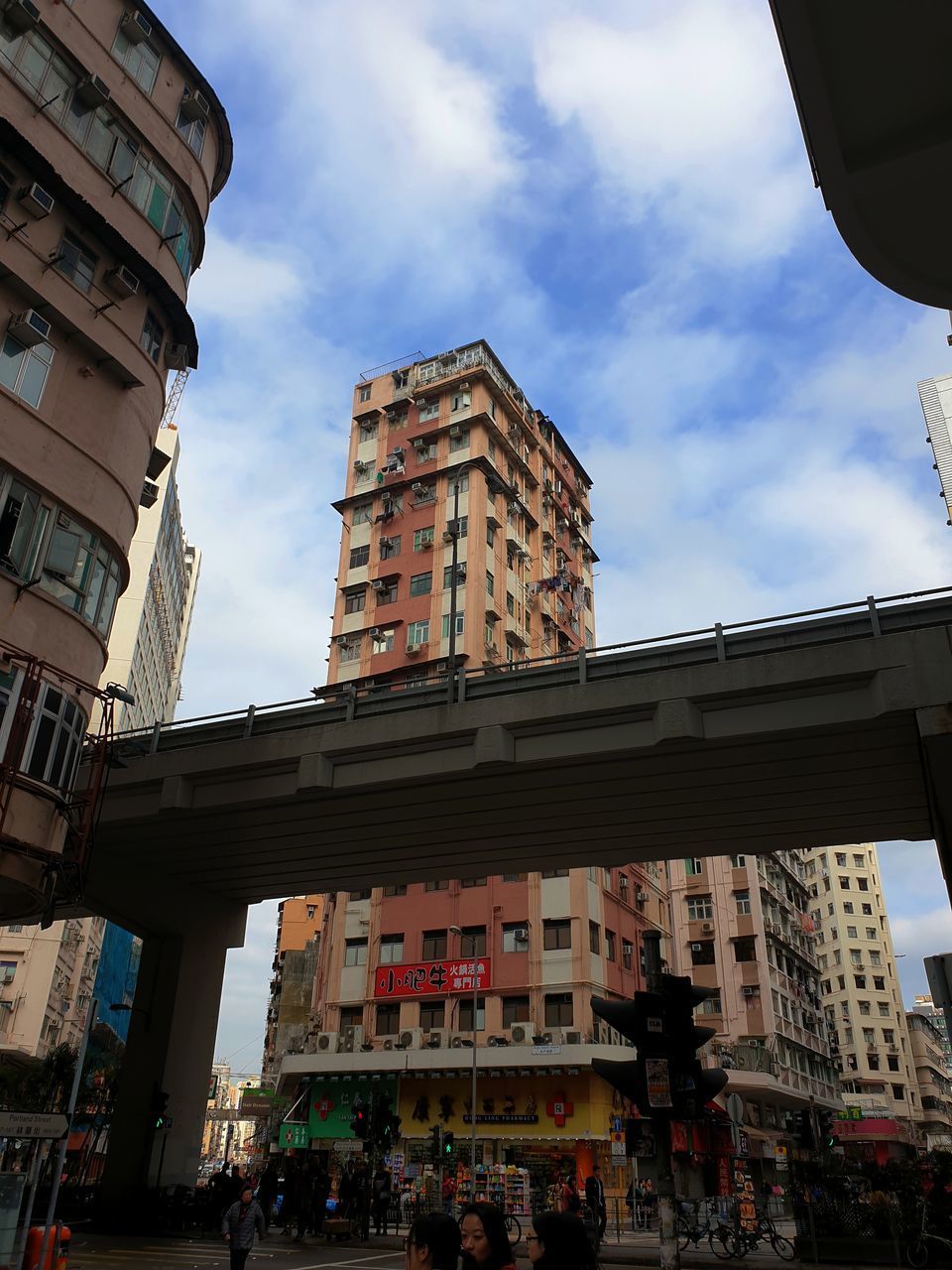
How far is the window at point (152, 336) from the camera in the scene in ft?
74.5

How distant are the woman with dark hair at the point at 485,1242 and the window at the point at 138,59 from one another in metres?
25.3

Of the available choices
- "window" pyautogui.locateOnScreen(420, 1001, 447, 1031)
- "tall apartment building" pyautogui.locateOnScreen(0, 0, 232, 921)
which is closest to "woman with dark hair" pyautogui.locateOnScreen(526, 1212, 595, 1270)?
"tall apartment building" pyautogui.locateOnScreen(0, 0, 232, 921)

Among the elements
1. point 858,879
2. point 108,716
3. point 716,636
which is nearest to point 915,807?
point 716,636

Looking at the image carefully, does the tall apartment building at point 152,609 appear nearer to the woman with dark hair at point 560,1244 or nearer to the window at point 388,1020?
the window at point 388,1020

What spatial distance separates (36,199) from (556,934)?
3114 cm

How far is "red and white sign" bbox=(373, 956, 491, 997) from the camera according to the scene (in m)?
39.9

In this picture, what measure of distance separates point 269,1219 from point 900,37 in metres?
33.7

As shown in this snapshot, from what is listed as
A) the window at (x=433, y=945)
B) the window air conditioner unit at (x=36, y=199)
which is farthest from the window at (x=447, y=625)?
the window air conditioner unit at (x=36, y=199)

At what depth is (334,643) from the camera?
172 feet

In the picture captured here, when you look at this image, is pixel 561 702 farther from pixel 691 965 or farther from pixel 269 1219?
pixel 691 965

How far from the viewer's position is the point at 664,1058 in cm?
873

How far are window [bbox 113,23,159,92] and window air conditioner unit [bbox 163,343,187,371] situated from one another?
595 centimetres

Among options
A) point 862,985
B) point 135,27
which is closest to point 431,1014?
point 135,27

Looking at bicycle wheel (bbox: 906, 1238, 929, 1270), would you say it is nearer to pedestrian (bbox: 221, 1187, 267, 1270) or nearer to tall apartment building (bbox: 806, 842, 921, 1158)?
pedestrian (bbox: 221, 1187, 267, 1270)
